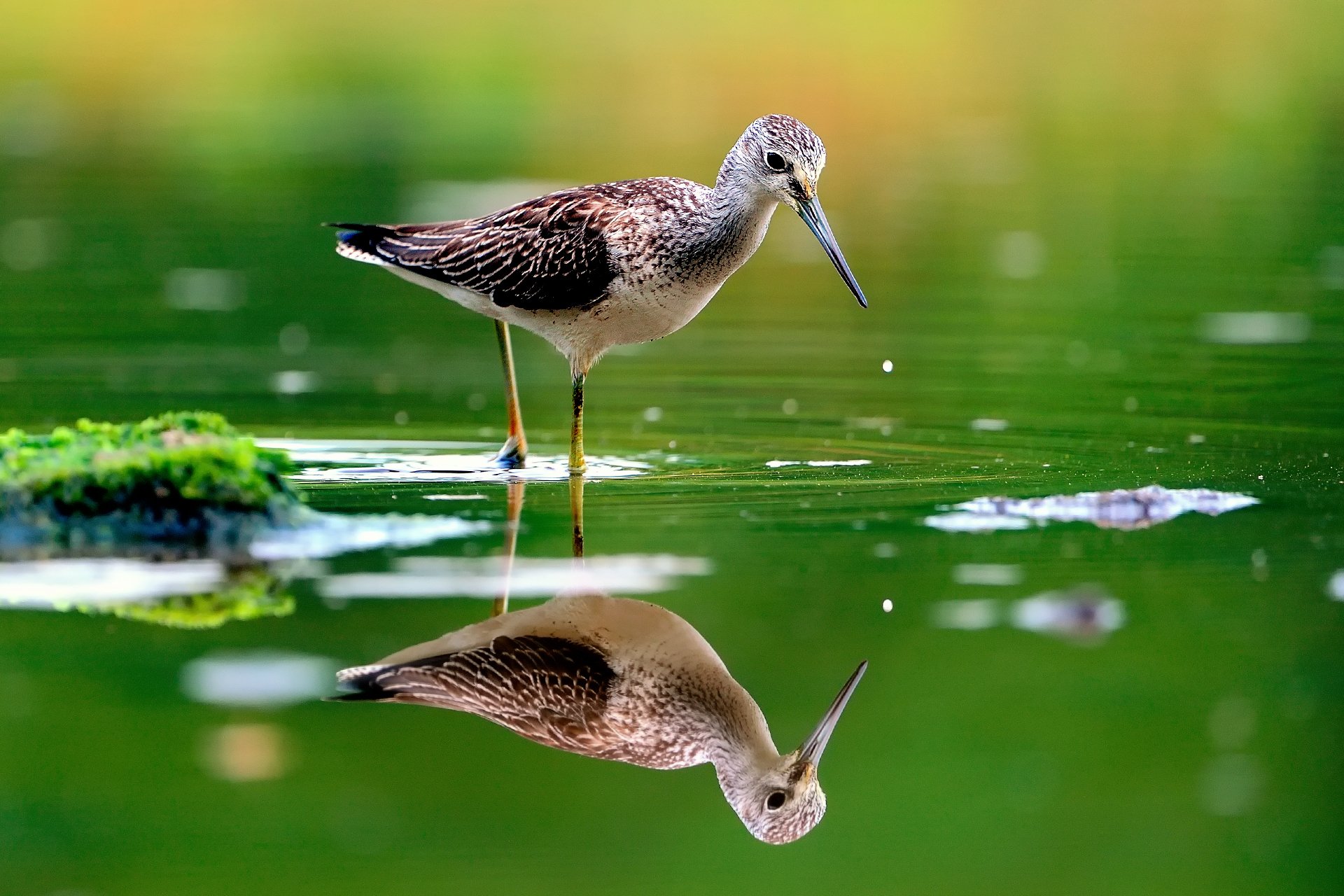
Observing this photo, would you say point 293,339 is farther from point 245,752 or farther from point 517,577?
point 245,752

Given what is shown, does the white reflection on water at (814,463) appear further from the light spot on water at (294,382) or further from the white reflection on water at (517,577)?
the light spot on water at (294,382)

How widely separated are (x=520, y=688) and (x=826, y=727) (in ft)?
3.07

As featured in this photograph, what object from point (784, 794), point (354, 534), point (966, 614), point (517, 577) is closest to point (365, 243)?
point (354, 534)

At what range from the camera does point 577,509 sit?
8.81m

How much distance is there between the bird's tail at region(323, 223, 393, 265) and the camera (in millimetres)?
11422

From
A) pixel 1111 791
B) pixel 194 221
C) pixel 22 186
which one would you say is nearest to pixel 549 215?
pixel 1111 791

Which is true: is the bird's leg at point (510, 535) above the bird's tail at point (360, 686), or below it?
above

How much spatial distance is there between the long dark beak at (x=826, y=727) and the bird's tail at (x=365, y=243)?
565cm

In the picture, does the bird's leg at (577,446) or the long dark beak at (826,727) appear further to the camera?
the bird's leg at (577,446)

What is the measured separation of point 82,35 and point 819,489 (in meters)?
29.0

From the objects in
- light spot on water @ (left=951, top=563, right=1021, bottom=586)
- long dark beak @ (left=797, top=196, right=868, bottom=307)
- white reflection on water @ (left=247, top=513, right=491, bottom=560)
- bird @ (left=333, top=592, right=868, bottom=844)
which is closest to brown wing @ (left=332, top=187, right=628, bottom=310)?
long dark beak @ (left=797, top=196, right=868, bottom=307)

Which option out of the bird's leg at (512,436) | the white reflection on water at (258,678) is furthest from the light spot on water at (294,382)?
the white reflection on water at (258,678)

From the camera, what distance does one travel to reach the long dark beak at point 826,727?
232 inches

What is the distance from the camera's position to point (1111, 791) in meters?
5.58
